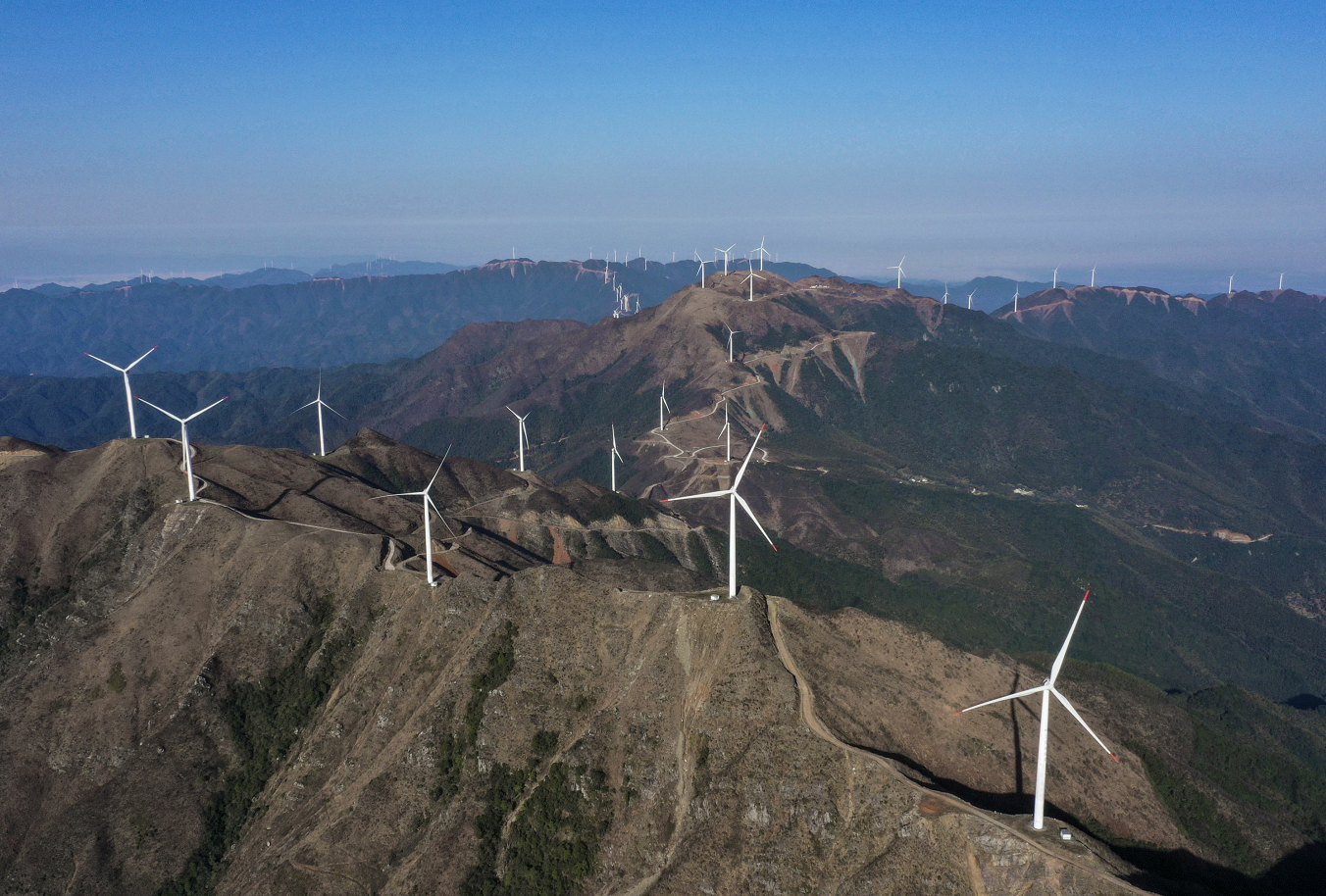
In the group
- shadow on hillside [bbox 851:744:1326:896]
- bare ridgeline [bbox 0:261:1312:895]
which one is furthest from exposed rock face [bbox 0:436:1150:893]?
shadow on hillside [bbox 851:744:1326:896]

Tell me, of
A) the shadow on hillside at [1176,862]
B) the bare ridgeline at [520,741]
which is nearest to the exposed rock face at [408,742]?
the bare ridgeline at [520,741]

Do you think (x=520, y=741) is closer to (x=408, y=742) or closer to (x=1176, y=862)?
(x=408, y=742)

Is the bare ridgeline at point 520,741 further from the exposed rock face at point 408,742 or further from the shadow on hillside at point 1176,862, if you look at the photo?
the shadow on hillside at point 1176,862

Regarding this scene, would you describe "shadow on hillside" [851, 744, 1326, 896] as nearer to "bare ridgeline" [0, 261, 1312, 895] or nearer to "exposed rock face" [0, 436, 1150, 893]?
"bare ridgeline" [0, 261, 1312, 895]

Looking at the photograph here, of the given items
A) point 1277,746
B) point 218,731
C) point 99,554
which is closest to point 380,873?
point 218,731

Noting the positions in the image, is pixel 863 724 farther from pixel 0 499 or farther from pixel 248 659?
pixel 0 499
